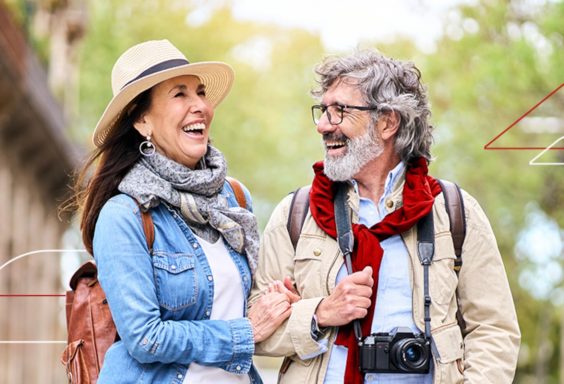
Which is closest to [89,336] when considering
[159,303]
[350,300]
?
[159,303]

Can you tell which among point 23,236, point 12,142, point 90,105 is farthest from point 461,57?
point 90,105

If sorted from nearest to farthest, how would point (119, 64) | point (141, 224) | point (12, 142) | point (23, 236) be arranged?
point (141, 224)
point (119, 64)
point (12, 142)
point (23, 236)

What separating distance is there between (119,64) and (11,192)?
20.8 m

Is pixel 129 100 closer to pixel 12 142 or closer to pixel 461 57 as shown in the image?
pixel 461 57

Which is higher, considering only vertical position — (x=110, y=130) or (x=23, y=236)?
(x=23, y=236)

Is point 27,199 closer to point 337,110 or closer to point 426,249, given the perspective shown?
point 337,110

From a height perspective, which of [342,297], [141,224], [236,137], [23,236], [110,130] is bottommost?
[342,297]

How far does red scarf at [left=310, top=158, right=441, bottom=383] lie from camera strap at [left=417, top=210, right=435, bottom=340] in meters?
0.07

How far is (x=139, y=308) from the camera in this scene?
5.26 m

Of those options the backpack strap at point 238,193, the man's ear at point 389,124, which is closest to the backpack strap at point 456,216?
the man's ear at point 389,124

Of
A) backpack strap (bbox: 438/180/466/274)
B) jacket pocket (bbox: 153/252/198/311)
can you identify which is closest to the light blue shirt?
backpack strap (bbox: 438/180/466/274)

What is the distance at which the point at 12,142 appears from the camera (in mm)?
24781

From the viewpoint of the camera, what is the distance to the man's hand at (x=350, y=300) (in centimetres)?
549

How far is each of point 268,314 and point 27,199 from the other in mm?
23778
